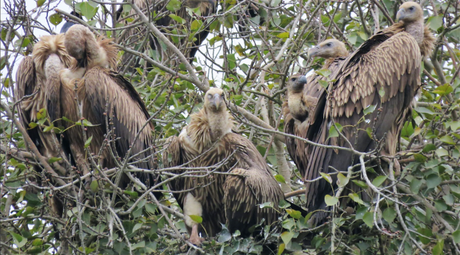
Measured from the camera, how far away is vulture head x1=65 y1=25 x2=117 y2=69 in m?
5.79

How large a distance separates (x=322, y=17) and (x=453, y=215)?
2492mm

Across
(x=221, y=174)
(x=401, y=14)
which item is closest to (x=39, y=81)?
(x=221, y=174)

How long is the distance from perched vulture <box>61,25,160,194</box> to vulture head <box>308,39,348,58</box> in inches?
65.4

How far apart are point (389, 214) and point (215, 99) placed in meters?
1.65

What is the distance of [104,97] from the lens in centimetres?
578

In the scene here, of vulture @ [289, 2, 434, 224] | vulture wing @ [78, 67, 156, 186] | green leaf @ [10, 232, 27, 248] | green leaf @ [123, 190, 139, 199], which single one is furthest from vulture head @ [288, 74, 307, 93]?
green leaf @ [10, 232, 27, 248]

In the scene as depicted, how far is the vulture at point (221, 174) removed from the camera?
17.4ft

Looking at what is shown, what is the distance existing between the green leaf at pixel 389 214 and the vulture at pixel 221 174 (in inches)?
41.1

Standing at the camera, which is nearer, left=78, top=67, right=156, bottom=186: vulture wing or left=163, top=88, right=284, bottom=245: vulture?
left=163, top=88, right=284, bottom=245: vulture

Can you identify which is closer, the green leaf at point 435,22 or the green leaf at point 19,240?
the green leaf at point 19,240

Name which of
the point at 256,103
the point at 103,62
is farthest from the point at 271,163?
the point at 103,62

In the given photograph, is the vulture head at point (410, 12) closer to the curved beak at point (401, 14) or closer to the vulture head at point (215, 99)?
the curved beak at point (401, 14)

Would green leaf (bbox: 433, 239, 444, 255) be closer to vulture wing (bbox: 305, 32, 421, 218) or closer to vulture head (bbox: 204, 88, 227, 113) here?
vulture wing (bbox: 305, 32, 421, 218)

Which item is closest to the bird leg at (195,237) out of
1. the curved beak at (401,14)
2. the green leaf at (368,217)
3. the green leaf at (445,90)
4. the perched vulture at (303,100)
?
the perched vulture at (303,100)
